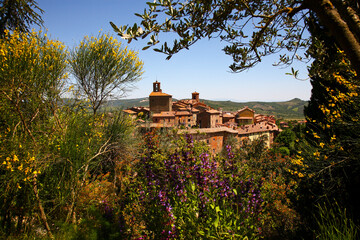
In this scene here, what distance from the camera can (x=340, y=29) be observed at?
1.55 meters

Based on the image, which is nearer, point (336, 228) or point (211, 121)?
point (336, 228)

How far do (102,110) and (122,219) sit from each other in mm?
7640

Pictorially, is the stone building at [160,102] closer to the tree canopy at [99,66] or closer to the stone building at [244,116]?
the stone building at [244,116]

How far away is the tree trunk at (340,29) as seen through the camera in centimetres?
150

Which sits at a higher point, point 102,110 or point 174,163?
point 102,110

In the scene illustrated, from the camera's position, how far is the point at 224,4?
224 cm

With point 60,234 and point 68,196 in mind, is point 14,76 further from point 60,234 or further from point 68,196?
point 60,234

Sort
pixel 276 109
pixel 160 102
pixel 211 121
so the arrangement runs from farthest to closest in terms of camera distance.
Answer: pixel 276 109 → pixel 160 102 → pixel 211 121

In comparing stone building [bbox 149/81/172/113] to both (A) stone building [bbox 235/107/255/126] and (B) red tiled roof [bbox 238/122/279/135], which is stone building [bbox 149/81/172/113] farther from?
(B) red tiled roof [bbox 238/122/279/135]

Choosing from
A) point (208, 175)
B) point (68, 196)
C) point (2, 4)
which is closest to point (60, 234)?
point (68, 196)

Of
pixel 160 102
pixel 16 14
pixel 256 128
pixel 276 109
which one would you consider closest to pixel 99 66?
pixel 16 14

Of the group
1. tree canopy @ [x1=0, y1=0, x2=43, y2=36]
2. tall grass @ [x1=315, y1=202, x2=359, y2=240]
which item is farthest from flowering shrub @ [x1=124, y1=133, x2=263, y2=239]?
tree canopy @ [x1=0, y1=0, x2=43, y2=36]

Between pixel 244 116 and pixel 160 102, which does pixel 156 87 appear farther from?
pixel 244 116

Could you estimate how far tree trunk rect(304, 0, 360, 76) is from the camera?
4.93 ft
